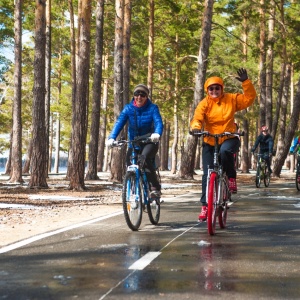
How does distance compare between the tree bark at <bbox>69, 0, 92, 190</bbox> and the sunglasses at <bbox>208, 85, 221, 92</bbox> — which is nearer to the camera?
the sunglasses at <bbox>208, 85, 221, 92</bbox>

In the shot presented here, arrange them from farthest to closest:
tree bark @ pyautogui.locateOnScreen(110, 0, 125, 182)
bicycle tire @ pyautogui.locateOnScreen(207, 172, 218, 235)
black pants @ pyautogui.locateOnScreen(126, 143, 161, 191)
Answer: tree bark @ pyautogui.locateOnScreen(110, 0, 125, 182), black pants @ pyautogui.locateOnScreen(126, 143, 161, 191), bicycle tire @ pyautogui.locateOnScreen(207, 172, 218, 235)

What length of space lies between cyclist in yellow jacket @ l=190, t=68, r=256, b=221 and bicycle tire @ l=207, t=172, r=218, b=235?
11.7 inches

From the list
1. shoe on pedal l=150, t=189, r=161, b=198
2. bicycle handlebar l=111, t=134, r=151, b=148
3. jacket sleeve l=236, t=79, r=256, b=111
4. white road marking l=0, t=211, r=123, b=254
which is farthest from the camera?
shoe on pedal l=150, t=189, r=161, b=198

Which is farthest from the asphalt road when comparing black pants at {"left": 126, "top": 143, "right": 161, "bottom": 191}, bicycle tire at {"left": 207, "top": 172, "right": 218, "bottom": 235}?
black pants at {"left": 126, "top": 143, "right": 161, "bottom": 191}

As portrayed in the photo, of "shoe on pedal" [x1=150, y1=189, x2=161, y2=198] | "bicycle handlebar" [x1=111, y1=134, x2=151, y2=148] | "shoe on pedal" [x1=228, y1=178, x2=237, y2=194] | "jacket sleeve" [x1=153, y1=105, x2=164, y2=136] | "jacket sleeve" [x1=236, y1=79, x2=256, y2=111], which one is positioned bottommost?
"shoe on pedal" [x1=150, y1=189, x2=161, y2=198]

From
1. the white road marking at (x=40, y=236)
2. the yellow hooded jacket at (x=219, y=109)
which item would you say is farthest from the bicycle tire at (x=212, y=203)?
the white road marking at (x=40, y=236)

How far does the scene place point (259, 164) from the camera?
23.5 m

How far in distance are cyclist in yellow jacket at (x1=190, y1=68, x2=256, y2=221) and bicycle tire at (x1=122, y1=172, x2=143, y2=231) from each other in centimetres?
91

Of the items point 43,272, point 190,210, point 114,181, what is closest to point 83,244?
point 43,272

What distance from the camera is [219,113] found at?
9.65 m

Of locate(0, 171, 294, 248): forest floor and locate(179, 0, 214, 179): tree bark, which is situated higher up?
locate(179, 0, 214, 179): tree bark

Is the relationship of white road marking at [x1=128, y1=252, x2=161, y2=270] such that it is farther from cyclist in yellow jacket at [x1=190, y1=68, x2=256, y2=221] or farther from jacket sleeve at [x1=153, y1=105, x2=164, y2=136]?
jacket sleeve at [x1=153, y1=105, x2=164, y2=136]

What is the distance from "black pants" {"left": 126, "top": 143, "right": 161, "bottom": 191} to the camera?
9.94m

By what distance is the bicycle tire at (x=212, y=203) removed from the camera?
8.89 meters
